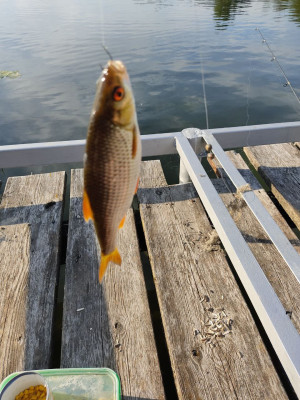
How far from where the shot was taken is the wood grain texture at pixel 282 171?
4.03 meters

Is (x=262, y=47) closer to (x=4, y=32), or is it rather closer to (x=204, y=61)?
(x=204, y=61)

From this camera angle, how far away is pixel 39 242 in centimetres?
353

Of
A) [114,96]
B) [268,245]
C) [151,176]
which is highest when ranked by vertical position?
[114,96]

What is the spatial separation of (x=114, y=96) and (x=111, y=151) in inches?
8.1

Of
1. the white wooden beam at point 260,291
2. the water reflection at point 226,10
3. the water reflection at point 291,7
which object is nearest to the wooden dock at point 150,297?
the white wooden beam at point 260,291

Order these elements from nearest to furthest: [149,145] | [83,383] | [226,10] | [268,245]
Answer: [83,383], [268,245], [149,145], [226,10]

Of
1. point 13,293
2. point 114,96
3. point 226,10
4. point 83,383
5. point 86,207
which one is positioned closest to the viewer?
point 114,96

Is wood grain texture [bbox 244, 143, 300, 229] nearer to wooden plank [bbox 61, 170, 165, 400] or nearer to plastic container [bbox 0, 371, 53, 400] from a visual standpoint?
wooden plank [bbox 61, 170, 165, 400]

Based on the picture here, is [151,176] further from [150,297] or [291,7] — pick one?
[291,7]

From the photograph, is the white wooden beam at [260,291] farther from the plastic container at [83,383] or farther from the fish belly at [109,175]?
the fish belly at [109,175]

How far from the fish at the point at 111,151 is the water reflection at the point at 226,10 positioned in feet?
74.7

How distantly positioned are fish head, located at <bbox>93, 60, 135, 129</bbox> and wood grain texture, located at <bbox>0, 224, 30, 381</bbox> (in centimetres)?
228

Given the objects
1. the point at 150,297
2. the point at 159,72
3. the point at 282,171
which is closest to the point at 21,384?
the point at 150,297

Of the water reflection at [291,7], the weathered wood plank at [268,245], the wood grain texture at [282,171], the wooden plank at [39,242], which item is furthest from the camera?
the water reflection at [291,7]
